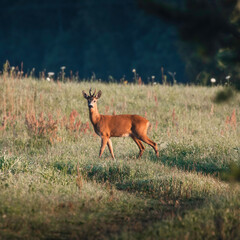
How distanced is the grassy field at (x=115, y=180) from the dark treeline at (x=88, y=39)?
17.6 metres

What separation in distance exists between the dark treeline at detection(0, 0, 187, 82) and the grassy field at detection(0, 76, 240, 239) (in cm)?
1761

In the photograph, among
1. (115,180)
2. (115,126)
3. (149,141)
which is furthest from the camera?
(149,141)

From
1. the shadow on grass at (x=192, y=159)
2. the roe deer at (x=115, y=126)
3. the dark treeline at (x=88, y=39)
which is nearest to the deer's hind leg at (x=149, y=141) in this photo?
the roe deer at (x=115, y=126)

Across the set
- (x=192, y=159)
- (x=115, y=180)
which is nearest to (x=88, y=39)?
(x=192, y=159)

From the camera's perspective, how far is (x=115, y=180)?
725 cm

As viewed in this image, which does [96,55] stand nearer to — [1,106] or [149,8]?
[1,106]

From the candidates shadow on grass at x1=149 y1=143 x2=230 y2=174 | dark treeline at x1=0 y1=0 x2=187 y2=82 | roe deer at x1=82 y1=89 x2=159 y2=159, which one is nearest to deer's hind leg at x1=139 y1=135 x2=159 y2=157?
roe deer at x1=82 y1=89 x2=159 y2=159

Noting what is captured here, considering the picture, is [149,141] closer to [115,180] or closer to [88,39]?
[115,180]

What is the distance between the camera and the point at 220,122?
40.8 ft

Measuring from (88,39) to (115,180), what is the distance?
92.2ft

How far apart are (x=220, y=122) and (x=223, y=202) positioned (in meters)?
6.97

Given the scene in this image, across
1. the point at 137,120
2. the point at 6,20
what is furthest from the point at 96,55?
the point at 137,120

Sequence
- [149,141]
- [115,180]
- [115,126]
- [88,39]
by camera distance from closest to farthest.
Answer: [115,180]
[115,126]
[149,141]
[88,39]

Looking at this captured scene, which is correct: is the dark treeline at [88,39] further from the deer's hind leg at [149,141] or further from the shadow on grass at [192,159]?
the deer's hind leg at [149,141]
